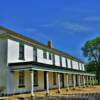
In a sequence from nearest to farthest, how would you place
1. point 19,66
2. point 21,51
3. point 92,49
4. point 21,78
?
point 19,66, point 21,78, point 21,51, point 92,49

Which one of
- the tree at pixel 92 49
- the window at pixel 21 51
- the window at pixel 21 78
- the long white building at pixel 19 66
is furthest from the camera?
the tree at pixel 92 49

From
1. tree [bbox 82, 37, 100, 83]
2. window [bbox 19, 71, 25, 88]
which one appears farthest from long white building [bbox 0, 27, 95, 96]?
tree [bbox 82, 37, 100, 83]

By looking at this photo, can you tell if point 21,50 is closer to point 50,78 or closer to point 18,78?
point 18,78

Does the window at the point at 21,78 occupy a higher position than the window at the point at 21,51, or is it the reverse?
the window at the point at 21,51

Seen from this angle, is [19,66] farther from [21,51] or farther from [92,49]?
[92,49]

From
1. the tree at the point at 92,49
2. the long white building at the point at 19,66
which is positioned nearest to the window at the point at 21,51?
the long white building at the point at 19,66

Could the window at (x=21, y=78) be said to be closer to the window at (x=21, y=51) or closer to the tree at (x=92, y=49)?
the window at (x=21, y=51)

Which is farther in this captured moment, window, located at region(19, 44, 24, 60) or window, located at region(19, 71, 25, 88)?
window, located at region(19, 44, 24, 60)

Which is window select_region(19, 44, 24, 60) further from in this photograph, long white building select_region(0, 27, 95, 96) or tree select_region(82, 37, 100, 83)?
tree select_region(82, 37, 100, 83)

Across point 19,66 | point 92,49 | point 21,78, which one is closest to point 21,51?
point 21,78

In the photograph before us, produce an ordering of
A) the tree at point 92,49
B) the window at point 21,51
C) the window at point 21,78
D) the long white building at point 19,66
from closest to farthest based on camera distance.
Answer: the long white building at point 19,66
the window at point 21,78
the window at point 21,51
the tree at point 92,49

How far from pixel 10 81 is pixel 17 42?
4.91m

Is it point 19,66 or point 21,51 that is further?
point 21,51

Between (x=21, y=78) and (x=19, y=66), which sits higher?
(x=19, y=66)
